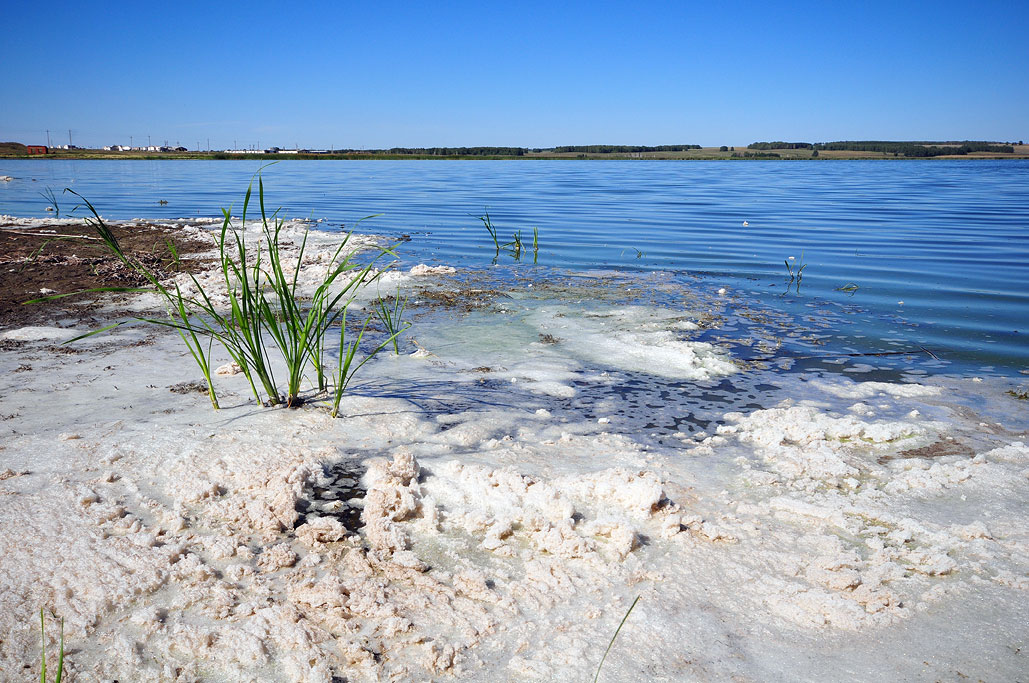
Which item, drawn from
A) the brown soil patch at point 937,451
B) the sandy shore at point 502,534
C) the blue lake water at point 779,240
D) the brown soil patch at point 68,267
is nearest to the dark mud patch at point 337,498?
the sandy shore at point 502,534

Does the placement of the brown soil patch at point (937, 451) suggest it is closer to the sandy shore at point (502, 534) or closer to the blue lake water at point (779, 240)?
the sandy shore at point (502, 534)

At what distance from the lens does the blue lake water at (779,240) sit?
5742 mm

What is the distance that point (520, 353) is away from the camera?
4.52 metres

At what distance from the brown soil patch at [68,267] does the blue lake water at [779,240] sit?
3.10 m

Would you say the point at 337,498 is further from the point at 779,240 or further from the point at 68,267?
the point at 779,240

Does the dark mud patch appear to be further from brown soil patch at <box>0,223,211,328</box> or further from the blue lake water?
the blue lake water

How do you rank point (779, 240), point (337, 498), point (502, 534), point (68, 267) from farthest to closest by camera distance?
point (779, 240) → point (68, 267) → point (337, 498) → point (502, 534)

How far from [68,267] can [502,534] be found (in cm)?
698

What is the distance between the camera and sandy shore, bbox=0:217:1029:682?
1.67 meters

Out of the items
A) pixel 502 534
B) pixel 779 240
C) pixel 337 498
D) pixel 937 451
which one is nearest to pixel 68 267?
pixel 337 498

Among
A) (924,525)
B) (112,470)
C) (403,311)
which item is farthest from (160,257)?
(924,525)

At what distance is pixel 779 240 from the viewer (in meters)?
10.6

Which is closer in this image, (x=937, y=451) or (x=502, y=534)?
(x=502, y=534)

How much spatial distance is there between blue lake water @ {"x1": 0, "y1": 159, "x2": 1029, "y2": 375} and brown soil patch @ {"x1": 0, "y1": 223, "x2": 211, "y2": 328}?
310 centimetres
